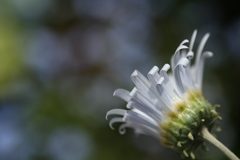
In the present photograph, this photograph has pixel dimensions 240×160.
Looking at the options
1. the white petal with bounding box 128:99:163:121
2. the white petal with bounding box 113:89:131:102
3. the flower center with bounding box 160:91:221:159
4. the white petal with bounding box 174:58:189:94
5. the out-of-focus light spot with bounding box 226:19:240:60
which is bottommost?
the flower center with bounding box 160:91:221:159

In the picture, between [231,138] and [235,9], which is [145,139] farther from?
[235,9]

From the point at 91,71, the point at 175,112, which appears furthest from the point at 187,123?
the point at 91,71

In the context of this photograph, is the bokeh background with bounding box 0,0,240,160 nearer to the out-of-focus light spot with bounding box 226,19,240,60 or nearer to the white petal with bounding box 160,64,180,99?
the out-of-focus light spot with bounding box 226,19,240,60

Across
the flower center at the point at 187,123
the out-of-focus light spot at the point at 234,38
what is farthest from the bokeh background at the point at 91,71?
the flower center at the point at 187,123

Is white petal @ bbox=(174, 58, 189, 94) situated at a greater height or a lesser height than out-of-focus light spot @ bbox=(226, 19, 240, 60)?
lesser

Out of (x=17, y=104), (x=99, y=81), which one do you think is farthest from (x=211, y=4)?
(x=17, y=104)

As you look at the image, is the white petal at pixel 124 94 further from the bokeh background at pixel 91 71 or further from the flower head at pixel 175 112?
the bokeh background at pixel 91 71

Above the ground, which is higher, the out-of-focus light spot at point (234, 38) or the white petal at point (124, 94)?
the out-of-focus light spot at point (234, 38)

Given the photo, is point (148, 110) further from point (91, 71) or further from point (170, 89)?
point (91, 71)

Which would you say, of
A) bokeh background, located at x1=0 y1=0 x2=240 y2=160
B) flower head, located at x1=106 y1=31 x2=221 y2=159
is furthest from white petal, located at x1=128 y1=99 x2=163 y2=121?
bokeh background, located at x1=0 y1=0 x2=240 y2=160

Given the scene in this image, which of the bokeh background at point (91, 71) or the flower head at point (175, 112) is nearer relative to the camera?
the flower head at point (175, 112)

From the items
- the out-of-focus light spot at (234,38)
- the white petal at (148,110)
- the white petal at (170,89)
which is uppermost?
the out-of-focus light spot at (234,38)
